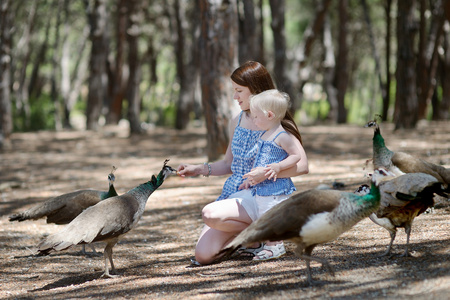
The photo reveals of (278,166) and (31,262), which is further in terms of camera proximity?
(31,262)

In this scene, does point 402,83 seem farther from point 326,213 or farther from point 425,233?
point 326,213

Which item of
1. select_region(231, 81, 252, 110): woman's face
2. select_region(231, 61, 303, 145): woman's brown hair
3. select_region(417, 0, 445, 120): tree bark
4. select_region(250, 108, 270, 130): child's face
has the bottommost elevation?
select_region(250, 108, 270, 130): child's face

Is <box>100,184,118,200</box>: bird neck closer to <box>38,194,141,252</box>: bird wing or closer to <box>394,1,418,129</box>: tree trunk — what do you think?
<box>38,194,141,252</box>: bird wing

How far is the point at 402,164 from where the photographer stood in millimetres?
6043

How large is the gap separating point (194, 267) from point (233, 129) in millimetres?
1375

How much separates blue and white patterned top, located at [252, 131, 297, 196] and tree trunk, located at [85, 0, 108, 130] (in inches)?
525

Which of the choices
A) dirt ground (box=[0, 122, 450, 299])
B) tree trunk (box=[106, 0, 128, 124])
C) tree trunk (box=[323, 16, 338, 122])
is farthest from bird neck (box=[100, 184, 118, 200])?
tree trunk (box=[323, 16, 338, 122])

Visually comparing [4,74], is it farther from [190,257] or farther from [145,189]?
[190,257]

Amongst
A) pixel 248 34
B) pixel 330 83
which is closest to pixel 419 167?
pixel 248 34

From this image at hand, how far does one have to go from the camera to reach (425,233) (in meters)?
5.18

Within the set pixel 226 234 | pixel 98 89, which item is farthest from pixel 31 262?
pixel 98 89

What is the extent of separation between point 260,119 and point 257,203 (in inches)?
28.5

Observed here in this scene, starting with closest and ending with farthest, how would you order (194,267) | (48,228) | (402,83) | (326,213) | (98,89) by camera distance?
(326,213)
(194,267)
(48,228)
(402,83)
(98,89)

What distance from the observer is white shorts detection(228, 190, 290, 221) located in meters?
4.75
